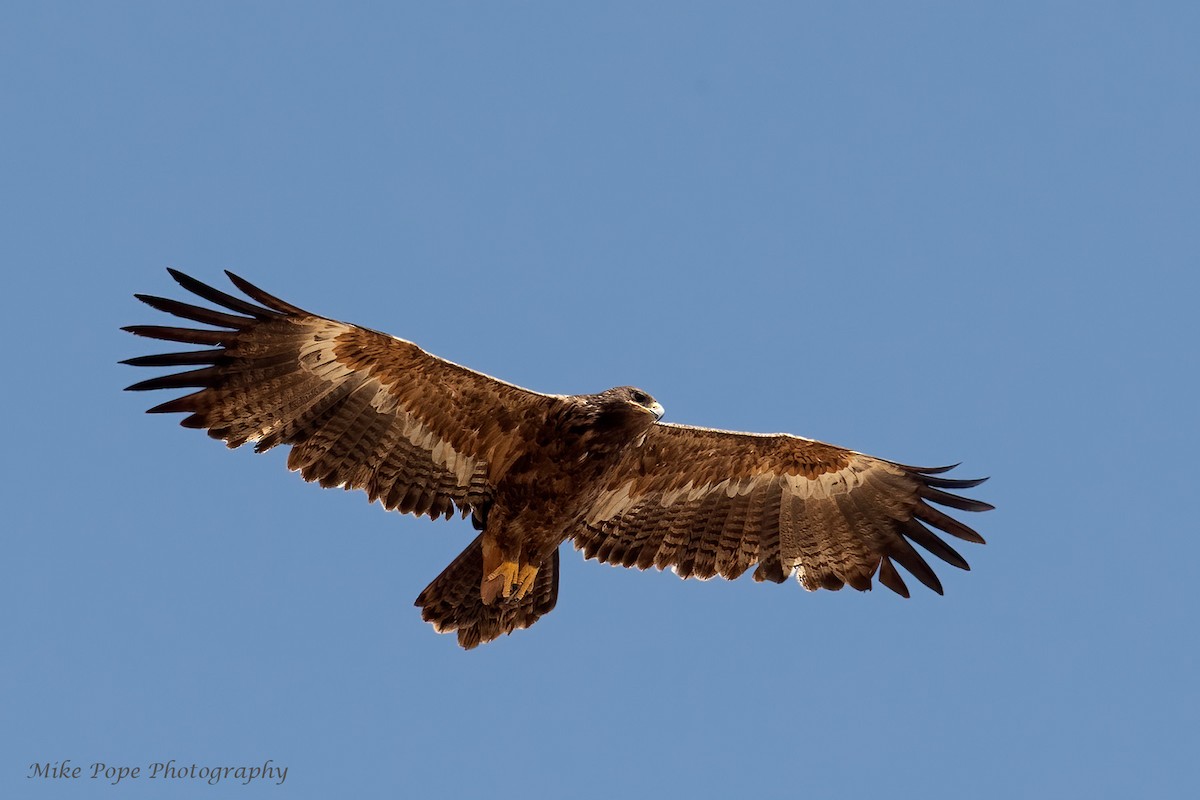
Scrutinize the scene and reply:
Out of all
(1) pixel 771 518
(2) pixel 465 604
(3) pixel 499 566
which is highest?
(1) pixel 771 518

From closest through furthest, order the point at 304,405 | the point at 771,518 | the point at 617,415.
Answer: the point at 617,415 → the point at 304,405 → the point at 771,518

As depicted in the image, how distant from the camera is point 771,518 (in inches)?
561

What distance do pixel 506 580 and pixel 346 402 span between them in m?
2.06

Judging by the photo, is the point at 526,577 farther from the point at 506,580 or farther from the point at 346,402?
the point at 346,402

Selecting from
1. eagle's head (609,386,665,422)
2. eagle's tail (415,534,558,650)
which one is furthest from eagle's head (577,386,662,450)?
eagle's tail (415,534,558,650)

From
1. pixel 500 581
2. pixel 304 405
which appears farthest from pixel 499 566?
pixel 304 405

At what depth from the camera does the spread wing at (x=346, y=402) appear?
12617 mm

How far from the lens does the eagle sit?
1270 centimetres

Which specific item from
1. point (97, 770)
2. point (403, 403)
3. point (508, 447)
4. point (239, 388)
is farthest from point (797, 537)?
point (97, 770)

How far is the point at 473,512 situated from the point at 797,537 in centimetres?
309

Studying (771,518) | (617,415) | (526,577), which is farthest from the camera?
(771,518)

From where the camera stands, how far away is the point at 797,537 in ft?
46.8

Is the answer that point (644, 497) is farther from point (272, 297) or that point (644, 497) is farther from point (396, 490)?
point (272, 297)

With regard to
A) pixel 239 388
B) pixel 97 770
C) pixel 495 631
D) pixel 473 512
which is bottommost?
pixel 97 770
